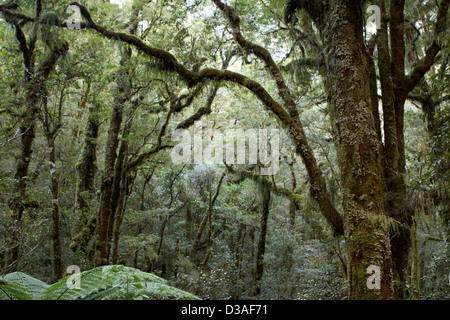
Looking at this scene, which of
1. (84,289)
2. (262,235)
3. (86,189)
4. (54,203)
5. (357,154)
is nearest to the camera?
(84,289)

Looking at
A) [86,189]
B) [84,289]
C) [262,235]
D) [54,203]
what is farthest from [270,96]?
[262,235]

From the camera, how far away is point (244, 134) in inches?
484

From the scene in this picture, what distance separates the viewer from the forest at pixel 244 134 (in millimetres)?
3309

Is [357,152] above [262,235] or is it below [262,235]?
above

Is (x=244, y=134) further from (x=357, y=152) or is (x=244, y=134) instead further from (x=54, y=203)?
(x=357, y=152)

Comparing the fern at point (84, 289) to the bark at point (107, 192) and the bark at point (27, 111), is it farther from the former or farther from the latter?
the bark at point (107, 192)

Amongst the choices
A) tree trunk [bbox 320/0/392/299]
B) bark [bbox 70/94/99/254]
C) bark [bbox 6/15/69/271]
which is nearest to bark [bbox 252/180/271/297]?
bark [bbox 70/94/99/254]

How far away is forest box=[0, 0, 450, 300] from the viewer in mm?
3309

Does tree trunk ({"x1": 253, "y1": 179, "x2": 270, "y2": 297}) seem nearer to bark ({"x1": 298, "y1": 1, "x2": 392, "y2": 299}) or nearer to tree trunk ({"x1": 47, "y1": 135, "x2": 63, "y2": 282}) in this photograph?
tree trunk ({"x1": 47, "y1": 135, "x2": 63, "y2": 282})

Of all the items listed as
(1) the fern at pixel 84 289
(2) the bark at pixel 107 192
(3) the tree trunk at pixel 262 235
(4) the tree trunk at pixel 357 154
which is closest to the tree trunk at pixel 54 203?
(2) the bark at pixel 107 192

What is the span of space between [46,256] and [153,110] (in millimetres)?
6925

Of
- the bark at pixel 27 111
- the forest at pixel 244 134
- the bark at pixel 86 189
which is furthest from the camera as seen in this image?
the bark at pixel 86 189
